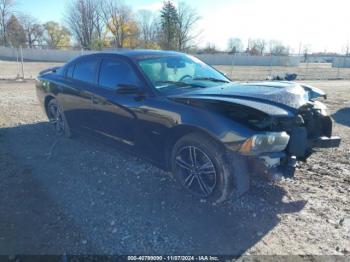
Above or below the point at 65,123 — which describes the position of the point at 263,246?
below

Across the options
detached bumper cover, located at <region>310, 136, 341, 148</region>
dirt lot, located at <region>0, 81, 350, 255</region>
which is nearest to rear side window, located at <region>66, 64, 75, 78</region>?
dirt lot, located at <region>0, 81, 350, 255</region>

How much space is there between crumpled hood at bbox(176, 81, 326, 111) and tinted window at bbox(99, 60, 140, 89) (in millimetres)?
866

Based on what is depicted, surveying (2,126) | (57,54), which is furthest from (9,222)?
(57,54)

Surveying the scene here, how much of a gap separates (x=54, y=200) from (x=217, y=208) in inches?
72.4

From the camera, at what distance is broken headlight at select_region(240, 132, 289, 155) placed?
2875 mm

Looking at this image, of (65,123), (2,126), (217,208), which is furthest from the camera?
(2,126)

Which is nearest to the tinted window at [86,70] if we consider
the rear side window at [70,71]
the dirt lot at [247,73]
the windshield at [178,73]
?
the rear side window at [70,71]

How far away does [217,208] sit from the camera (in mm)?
3260

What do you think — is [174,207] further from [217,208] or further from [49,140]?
[49,140]

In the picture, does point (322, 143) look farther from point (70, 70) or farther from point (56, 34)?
point (56, 34)

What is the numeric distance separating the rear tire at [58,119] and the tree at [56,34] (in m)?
73.7

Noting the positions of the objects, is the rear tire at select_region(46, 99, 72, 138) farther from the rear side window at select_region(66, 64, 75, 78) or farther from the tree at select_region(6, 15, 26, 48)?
the tree at select_region(6, 15, 26, 48)

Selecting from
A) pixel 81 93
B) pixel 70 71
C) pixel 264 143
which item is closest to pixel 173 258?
pixel 264 143

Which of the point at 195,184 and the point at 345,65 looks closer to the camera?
the point at 195,184
